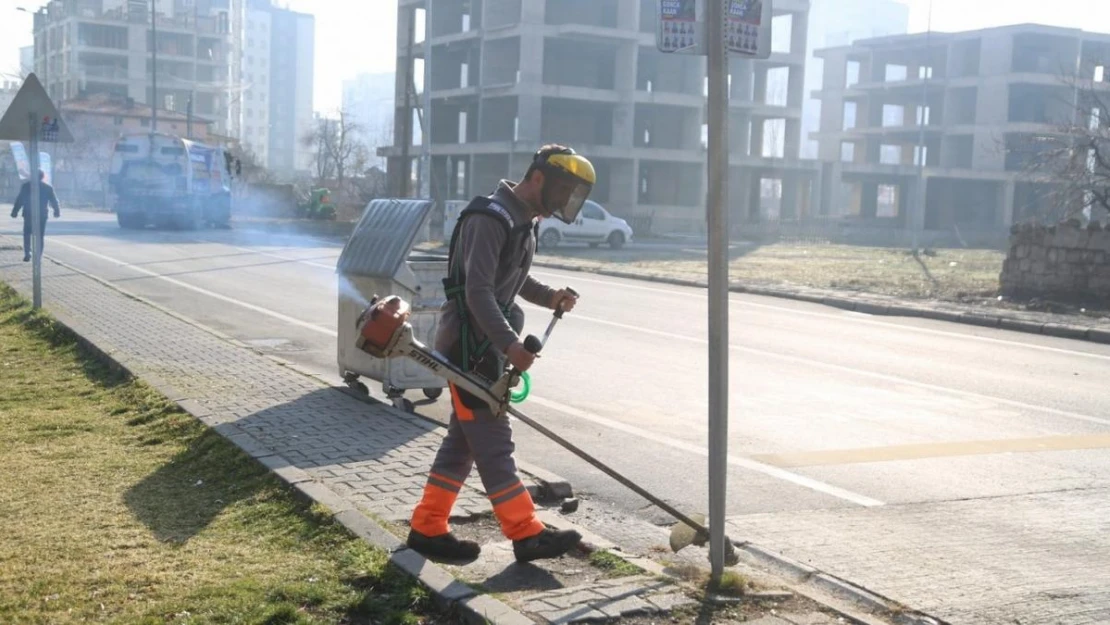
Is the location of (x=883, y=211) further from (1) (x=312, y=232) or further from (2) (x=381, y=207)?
(2) (x=381, y=207)

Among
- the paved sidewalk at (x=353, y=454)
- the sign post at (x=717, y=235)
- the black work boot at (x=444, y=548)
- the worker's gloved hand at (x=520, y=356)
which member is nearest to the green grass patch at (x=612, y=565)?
the paved sidewalk at (x=353, y=454)

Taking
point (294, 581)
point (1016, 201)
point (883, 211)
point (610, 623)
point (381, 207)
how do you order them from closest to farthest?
point (610, 623) → point (294, 581) → point (381, 207) → point (1016, 201) → point (883, 211)

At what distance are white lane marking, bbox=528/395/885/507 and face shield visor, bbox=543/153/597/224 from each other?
2.70 meters

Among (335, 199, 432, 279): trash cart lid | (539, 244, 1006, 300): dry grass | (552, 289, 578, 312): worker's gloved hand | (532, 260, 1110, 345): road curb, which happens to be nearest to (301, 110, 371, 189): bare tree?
(539, 244, 1006, 300): dry grass

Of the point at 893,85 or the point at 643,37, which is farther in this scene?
the point at 893,85

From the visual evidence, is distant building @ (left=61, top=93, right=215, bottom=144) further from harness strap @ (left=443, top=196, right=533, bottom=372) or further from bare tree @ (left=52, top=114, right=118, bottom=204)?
harness strap @ (left=443, top=196, right=533, bottom=372)

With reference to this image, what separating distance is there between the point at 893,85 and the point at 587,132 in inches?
1120

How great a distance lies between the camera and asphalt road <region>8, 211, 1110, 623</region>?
602 centimetres

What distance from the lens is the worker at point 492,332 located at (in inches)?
188

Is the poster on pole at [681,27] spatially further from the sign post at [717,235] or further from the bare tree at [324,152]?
the bare tree at [324,152]

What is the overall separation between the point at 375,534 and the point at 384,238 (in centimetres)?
387

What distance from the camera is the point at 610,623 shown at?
13.8 feet

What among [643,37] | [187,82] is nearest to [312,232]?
[643,37]

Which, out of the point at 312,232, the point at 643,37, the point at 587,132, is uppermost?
the point at 643,37
